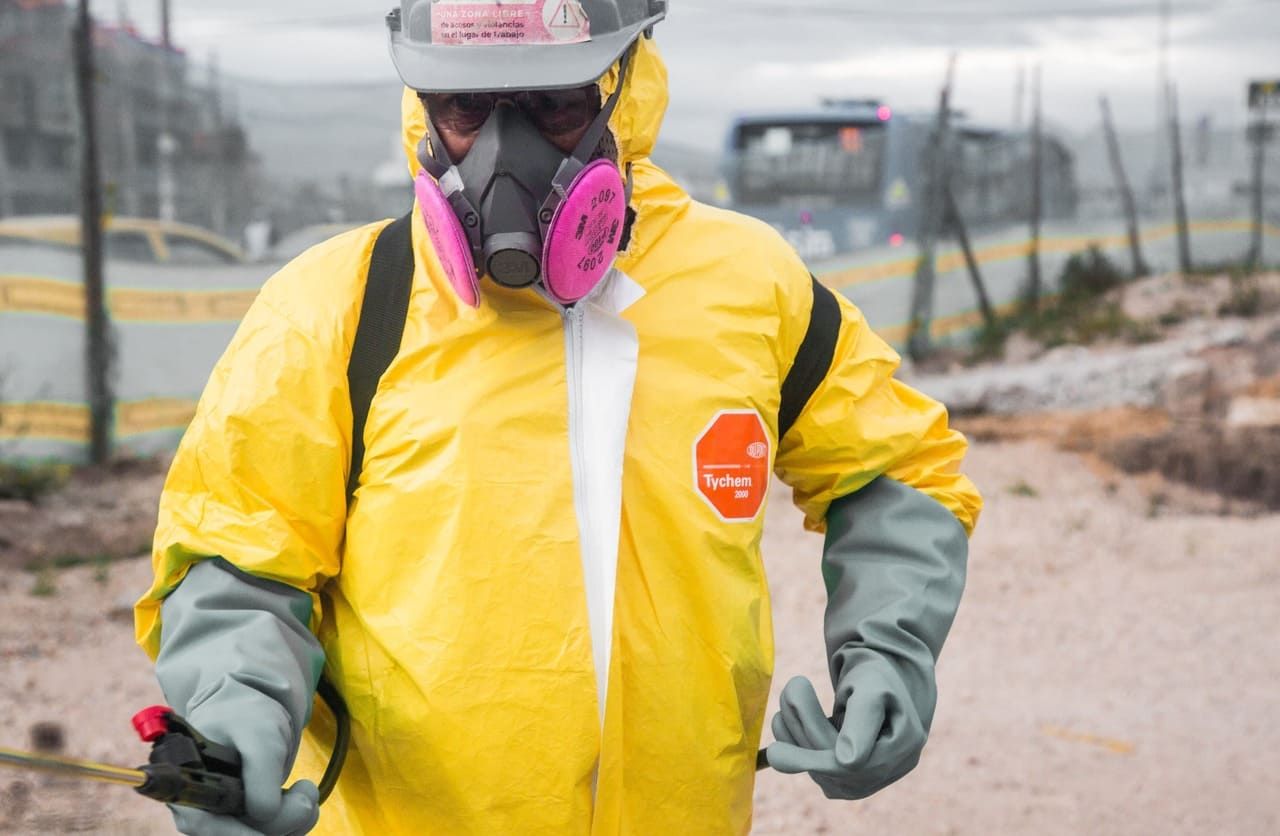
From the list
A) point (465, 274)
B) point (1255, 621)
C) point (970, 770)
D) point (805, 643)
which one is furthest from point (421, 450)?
point (1255, 621)

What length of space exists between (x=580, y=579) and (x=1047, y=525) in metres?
6.55

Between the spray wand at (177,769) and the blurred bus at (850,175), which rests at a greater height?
the spray wand at (177,769)

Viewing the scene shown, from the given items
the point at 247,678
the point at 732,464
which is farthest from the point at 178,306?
the point at 247,678

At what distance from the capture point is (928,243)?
13.4 metres

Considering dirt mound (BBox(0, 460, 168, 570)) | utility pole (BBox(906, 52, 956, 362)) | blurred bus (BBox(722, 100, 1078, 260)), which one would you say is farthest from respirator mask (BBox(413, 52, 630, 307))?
utility pole (BBox(906, 52, 956, 362))

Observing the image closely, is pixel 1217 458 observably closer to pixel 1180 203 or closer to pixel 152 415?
pixel 152 415

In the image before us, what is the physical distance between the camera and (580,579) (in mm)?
1930

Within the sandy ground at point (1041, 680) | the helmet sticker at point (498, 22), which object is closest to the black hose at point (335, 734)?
the helmet sticker at point (498, 22)

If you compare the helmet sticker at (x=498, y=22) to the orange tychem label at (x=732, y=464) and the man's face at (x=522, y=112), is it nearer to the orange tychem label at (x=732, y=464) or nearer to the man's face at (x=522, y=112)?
the man's face at (x=522, y=112)

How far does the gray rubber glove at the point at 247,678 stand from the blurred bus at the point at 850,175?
1151 centimetres

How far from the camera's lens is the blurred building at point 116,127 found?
8391mm

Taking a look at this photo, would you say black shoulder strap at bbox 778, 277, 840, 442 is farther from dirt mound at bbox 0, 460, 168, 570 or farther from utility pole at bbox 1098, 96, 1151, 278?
utility pole at bbox 1098, 96, 1151, 278

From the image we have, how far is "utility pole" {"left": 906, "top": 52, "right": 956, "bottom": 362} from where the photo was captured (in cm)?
1344

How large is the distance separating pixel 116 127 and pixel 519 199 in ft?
24.9
